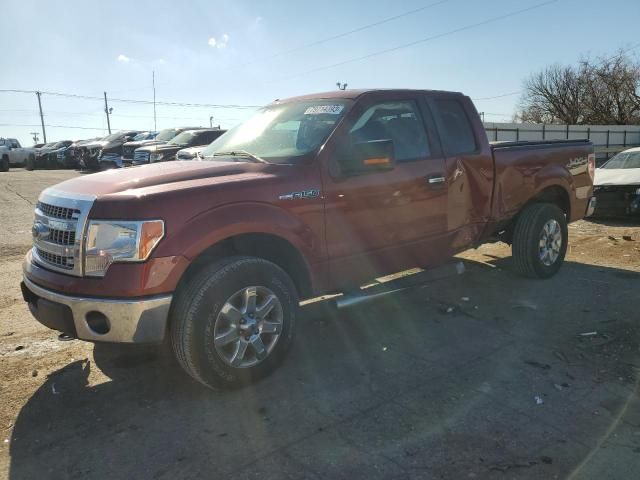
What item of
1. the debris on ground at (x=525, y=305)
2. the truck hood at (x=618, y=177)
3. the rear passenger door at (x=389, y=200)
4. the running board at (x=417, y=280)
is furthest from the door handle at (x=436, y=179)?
the truck hood at (x=618, y=177)

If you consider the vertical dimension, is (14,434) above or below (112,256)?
below

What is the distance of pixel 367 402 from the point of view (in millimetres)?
3334

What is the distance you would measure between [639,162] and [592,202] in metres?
4.88

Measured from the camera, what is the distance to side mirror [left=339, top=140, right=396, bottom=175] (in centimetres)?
377

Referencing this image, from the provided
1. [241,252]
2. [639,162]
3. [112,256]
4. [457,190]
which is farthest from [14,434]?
[639,162]

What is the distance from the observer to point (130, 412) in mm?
3295

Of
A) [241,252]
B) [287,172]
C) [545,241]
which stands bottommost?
[545,241]

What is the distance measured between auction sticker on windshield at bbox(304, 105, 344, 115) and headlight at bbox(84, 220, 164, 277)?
174 centimetres

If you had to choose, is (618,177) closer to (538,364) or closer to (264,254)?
(538,364)

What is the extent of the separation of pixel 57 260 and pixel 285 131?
6.32 ft

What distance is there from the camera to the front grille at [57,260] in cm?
323

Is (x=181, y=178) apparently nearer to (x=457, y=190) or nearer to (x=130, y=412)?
(x=130, y=412)

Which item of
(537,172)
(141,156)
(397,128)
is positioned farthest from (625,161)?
(141,156)

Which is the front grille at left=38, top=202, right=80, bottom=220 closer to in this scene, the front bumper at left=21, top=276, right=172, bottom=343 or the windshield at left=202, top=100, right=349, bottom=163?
the front bumper at left=21, top=276, right=172, bottom=343
